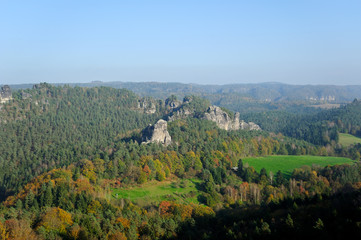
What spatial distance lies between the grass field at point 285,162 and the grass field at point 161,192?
31.8 meters

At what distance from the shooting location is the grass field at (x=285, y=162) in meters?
105

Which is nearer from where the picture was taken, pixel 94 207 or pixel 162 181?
pixel 94 207

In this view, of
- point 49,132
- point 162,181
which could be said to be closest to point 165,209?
point 162,181

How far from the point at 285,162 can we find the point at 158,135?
174 ft

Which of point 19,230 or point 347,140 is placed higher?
point 19,230

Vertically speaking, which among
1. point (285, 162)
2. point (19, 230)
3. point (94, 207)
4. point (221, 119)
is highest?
point (221, 119)

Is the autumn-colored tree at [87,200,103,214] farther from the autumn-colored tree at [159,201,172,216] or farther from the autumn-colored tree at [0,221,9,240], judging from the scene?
the autumn-colored tree at [0,221,9,240]

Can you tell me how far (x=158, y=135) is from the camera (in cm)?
11538

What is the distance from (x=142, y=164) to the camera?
9106 cm

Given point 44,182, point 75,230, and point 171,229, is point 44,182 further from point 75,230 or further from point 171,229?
point 171,229

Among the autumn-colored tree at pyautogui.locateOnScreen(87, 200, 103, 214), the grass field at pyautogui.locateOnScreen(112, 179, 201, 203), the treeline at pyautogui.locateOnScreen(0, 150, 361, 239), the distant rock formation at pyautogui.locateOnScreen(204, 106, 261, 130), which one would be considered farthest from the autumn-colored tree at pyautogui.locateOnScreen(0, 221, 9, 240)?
the distant rock formation at pyautogui.locateOnScreen(204, 106, 261, 130)

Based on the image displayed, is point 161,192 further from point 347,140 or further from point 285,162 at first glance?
point 347,140

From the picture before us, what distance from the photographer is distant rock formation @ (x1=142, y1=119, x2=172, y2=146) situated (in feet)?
375

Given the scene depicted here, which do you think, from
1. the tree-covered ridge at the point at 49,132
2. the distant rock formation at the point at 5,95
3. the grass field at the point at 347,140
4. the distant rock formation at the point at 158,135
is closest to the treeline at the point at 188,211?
the tree-covered ridge at the point at 49,132
